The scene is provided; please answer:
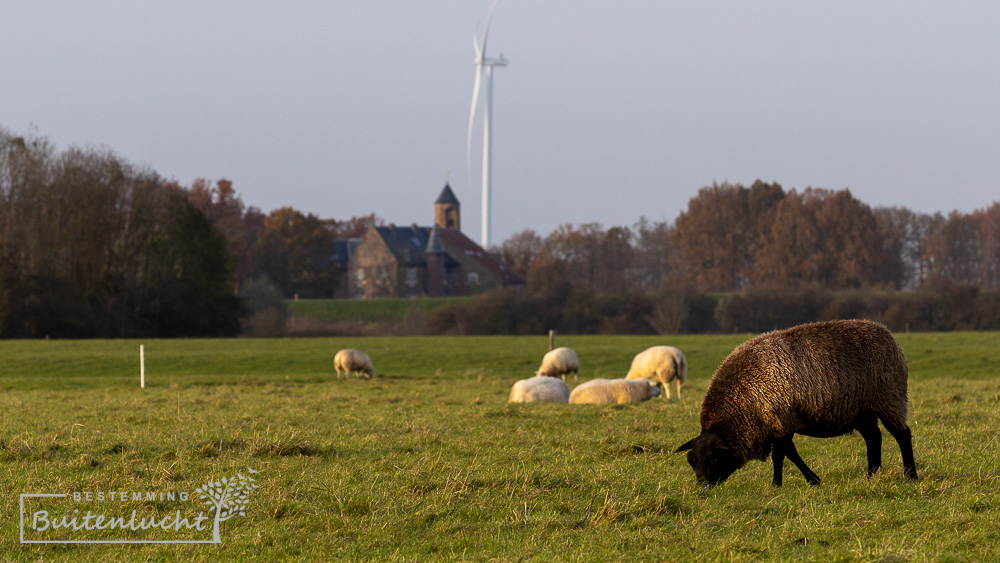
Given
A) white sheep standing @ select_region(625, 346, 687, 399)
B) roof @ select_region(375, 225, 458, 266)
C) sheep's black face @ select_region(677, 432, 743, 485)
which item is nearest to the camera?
Result: sheep's black face @ select_region(677, 432, 743, 485)

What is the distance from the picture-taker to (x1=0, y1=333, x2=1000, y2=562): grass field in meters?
6.80

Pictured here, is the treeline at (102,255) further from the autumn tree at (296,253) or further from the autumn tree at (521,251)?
the autumn tree at (521,251)

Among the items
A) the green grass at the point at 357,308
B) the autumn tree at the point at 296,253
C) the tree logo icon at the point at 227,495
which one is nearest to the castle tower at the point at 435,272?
the autumn tree at the point at 296,253

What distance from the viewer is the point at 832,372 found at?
28.3 ft

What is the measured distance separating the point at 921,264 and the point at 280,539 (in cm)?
10317

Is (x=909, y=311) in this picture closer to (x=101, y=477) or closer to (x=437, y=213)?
(x=101, y=477)

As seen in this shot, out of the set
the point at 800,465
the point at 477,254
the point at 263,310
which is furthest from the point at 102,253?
the point at 477,254

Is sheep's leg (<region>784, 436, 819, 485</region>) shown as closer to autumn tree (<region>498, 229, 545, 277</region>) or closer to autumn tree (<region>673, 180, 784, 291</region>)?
autumn tree (<region>673, 180, 784, 291</region>)

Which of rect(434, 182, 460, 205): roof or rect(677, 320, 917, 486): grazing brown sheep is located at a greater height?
rect(434, 182, 460, 205): roof

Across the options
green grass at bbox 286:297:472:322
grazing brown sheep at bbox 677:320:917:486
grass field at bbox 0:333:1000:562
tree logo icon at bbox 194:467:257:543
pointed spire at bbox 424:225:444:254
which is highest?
pointed spire at bbox 424:225:444:254

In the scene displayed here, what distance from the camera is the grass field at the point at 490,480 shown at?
22.3 feet

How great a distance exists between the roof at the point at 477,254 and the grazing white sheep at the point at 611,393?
314 feet

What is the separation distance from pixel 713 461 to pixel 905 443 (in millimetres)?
1856

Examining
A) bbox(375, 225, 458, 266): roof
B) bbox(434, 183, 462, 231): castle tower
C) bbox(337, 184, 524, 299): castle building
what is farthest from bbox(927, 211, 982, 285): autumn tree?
bbox(434, 183, 462, 231): castle tower
